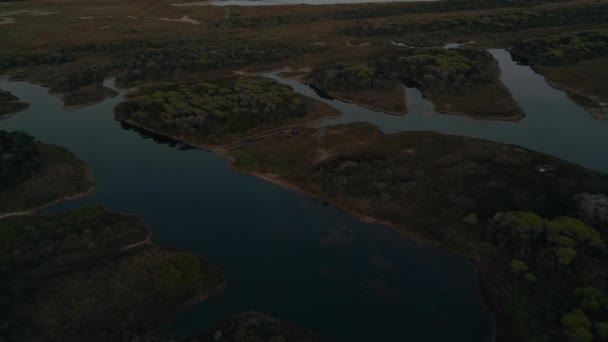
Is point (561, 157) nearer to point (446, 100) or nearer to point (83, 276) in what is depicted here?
point (446, 100)

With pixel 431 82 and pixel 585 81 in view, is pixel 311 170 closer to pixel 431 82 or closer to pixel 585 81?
pixel 431 82

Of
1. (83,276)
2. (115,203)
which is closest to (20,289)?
(83,276)

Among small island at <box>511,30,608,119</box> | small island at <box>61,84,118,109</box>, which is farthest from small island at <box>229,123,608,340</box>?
small island at <box>61,84,118,109</box>

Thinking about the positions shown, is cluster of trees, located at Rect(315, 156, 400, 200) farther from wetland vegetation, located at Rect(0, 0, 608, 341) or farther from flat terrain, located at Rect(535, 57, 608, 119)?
flat terrain, located at Rect(535, 57, 608, 119)

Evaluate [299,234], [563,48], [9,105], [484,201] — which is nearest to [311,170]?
[299,234]

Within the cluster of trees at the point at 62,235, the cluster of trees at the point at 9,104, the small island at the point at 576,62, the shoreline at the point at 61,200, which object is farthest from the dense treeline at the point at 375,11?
the cluster of trees at the point at 62,235

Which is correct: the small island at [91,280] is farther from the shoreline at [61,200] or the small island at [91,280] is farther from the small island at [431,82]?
the small island at [431,82]

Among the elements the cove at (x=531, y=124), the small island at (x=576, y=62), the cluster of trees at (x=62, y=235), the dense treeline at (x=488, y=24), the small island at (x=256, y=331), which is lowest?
the small island at (x=256, y=331)
